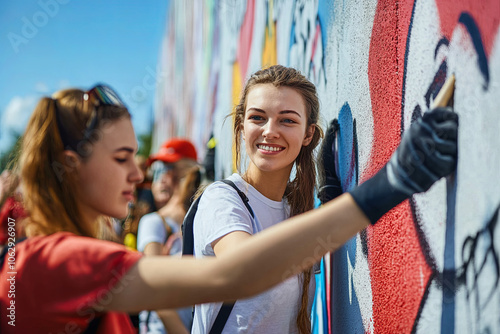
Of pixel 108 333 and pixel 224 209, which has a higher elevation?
pixel 224 209

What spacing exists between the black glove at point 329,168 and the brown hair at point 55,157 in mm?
1126

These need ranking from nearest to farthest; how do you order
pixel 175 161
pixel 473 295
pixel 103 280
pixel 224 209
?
pixel 103 280
pixel 473 295
pixel 224 209
pixel 175 161

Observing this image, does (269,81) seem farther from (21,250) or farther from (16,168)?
(21,250)

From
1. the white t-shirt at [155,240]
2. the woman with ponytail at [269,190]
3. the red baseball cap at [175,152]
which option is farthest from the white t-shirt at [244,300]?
the red baseball cap at [175,152]

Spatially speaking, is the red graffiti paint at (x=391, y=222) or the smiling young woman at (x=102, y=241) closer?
the smiling young woman at (x=102, y=241)

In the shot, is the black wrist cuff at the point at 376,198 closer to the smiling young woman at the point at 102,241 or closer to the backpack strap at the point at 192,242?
the smiling young woman at the point at 102,241

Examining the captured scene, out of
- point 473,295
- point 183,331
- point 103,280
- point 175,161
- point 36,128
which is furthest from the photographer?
point 175,161

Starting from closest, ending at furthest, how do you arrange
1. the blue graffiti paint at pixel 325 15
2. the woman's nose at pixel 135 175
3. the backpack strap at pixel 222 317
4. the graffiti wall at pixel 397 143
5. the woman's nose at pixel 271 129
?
the graffiti wall at pixel 397 143 < the woman's nose at pixel 135 175 < the backpack strap at pixel 222 317 < the woman's nose at pixel 271 129 < the blue graffiti paint at pixel 325 15

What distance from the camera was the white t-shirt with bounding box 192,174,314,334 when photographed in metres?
1.69

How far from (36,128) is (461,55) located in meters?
1.18

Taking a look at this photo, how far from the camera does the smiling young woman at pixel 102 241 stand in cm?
110

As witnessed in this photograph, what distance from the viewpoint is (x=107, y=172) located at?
139 centimetres

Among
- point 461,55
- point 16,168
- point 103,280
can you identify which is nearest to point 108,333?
point 103,280

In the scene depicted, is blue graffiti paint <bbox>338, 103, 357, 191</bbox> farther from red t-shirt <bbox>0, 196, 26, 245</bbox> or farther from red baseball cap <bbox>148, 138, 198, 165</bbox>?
red baseball cap <bbox>148, 138, 198, 165</bbox>
